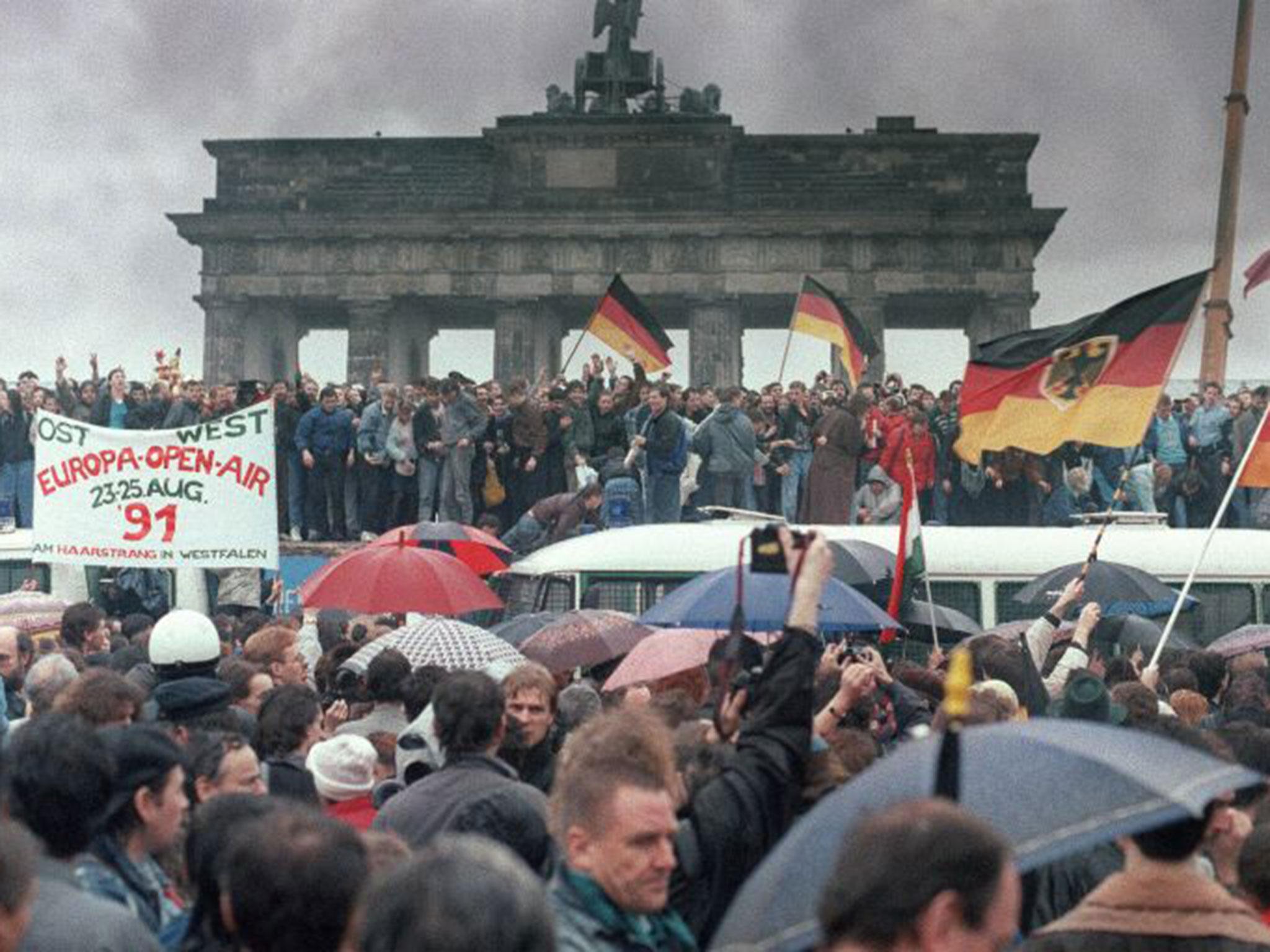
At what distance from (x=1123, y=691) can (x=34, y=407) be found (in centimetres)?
1707

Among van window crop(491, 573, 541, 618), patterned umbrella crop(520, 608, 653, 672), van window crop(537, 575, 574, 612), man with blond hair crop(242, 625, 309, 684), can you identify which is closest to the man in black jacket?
man with blond hair crop(242, 625, 309, 684)

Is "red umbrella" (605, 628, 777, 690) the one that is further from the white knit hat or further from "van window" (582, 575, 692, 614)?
"van window" (582, 575, 692, 614)

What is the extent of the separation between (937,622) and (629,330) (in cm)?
766

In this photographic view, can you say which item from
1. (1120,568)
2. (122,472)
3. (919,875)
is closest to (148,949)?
(919,875)

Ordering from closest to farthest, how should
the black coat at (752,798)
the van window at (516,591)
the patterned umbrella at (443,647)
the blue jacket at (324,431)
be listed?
the black coat at (752,798) → the patterned umbrella at (443,647) → the van window at (516,591) → the blue jacket at (324,431)

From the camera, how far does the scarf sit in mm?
3828

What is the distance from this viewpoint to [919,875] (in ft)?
9.29

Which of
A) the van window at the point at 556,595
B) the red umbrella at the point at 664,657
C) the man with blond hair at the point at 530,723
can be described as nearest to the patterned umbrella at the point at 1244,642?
the red umbrella at the point at 664,657

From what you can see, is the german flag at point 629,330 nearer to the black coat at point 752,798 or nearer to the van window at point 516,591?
the van window at point 516,591

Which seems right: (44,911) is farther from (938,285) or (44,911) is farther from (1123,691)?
(938,285)

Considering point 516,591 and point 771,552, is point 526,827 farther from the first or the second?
point 516,591

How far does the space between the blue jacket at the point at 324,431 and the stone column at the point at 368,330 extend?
2672cm

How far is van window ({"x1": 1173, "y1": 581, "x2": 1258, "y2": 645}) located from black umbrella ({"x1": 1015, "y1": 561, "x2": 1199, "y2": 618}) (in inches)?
48.5

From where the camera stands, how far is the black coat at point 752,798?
4.35m
